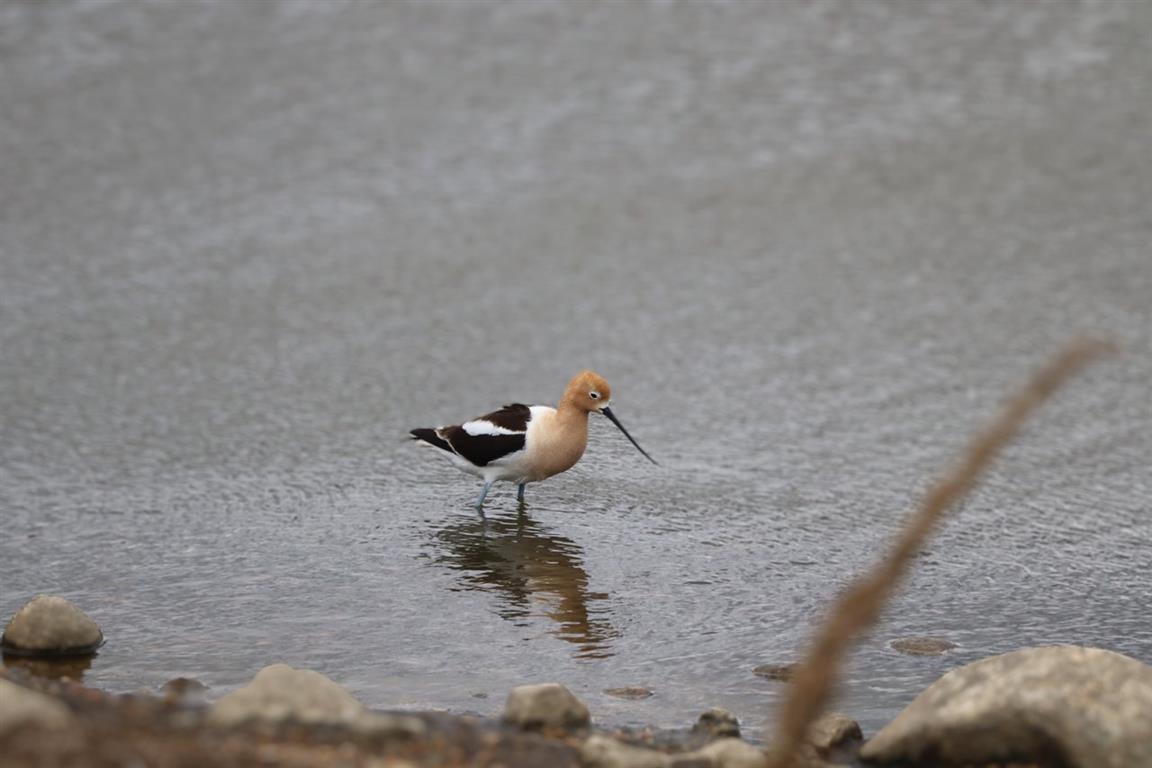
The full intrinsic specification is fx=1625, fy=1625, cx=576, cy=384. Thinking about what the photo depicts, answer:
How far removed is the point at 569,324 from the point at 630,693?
17.9 feet

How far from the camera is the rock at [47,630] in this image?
6.57m

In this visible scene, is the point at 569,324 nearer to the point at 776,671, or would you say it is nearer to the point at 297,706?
the point at 776,671

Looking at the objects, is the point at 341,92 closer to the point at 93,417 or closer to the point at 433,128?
the point at 433,128

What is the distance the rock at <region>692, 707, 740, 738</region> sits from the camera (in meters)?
5.86

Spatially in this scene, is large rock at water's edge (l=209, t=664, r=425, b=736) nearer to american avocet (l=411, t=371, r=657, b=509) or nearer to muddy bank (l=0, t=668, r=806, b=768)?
muddy bank (l=0, t=668, r=806, b=768)

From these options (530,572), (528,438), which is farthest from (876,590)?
(528,438)

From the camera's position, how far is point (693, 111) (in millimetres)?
14695

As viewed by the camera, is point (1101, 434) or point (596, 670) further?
point (1101, 434)

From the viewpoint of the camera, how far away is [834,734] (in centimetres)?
584

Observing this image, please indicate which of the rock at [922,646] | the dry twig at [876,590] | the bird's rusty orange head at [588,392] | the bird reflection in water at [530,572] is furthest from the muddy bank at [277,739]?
the bird's rusty orange head at [588,392]

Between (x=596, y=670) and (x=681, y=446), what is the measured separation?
3.24 metres

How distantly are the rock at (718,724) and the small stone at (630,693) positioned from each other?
411 mm

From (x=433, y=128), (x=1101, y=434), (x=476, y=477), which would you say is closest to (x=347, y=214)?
(x=433, y=128)

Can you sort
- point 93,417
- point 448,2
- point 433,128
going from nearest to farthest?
point 93,417 < point 433,128 < point 448,2
